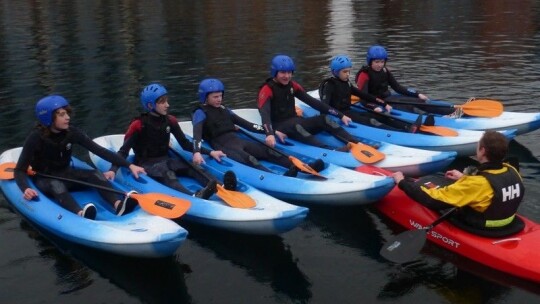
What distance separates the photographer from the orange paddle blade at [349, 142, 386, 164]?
8.86m

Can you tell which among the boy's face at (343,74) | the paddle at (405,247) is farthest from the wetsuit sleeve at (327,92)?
the paddle at (405,247)

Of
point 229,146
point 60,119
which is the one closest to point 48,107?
point 60,119

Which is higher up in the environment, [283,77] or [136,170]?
[283,77]

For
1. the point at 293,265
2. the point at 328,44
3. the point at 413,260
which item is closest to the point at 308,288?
the point at 293,265

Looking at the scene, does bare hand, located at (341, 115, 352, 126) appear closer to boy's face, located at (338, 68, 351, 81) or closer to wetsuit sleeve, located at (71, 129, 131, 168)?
boy's face, located at (338, 68, 351, 81)

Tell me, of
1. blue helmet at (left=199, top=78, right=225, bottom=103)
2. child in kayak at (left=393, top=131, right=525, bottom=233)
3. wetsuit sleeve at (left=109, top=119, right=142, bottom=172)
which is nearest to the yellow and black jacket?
child in kayak at (left=393, top=131, right=525, bottom=233)

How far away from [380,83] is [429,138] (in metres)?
2.29

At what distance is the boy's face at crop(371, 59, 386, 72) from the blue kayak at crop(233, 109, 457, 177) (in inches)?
88.1

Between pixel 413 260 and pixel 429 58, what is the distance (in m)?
13.9

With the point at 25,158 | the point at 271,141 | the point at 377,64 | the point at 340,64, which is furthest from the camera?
the point at 377,64

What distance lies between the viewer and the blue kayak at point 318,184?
291 inches

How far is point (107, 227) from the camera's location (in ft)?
21.3

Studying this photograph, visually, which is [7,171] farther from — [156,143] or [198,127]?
[198,127]

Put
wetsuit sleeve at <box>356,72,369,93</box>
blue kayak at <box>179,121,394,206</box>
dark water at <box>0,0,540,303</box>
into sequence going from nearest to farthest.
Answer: dark water at <box>0,0,540,303</box> → blue kayak at <box>179,121,394,206</box> → wetsuit sleeve at <box>356,72,369,93</box>
